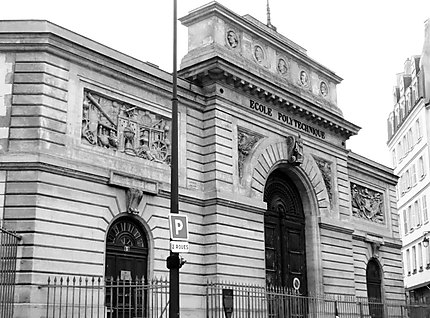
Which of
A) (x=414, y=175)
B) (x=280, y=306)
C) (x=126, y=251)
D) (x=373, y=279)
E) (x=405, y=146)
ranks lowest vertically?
(x=280, y=306)

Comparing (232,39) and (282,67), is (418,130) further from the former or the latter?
(232,39)

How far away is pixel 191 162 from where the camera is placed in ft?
76.3

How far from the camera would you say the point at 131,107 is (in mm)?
21734

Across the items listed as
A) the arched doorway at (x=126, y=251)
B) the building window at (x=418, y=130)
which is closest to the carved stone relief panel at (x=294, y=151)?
the arched doorway at (x=126, y=251)

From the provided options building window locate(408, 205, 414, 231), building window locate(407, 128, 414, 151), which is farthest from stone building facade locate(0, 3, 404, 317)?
building window locate(407, 128, 414, 151)

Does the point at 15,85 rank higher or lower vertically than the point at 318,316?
higher

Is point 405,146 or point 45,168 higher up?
point 405,146

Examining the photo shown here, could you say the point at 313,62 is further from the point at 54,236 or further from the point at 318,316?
the point at 54,236

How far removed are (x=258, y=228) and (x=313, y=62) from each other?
9140mm

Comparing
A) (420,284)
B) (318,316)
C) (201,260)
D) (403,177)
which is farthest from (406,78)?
(201,260)

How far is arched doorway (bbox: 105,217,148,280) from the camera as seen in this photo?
20.2 m

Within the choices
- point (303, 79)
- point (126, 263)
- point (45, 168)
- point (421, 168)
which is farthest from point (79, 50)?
point (421, 168)

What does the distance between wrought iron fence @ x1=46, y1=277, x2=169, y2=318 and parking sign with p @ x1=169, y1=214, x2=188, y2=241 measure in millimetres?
2957

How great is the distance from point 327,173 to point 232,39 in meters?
7.91
